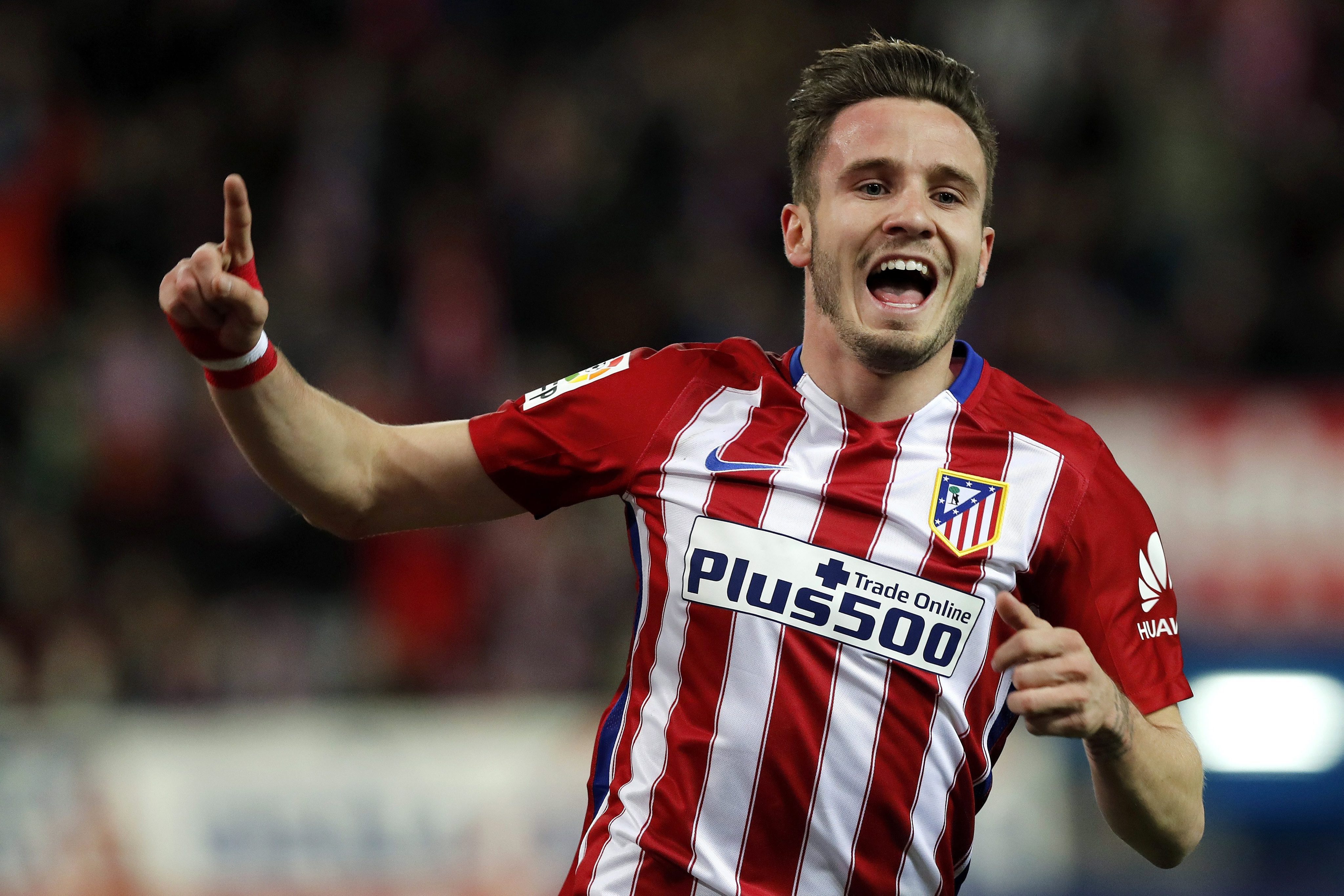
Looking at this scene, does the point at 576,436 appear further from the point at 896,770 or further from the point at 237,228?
the point at 896,770

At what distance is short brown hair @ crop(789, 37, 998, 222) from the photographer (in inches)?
142

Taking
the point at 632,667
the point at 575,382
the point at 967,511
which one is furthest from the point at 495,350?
the point at 967,511

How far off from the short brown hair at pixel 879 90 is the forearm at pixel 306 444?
118cm

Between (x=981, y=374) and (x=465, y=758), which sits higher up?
(x=981, y=374)

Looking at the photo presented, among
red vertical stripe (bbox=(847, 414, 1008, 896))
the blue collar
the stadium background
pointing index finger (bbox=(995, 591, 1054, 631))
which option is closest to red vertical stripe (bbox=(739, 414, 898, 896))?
red vertical stripe (bbox=(847, 414, 1008, 896))

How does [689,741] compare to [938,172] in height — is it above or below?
below

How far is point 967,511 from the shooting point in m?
3.35

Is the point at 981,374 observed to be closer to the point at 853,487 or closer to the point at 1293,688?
the point at 853,487

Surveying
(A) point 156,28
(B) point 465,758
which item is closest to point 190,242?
(A) point 156,28

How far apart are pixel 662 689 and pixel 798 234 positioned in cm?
113

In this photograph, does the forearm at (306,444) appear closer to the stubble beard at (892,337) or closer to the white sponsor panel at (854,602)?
the white sponsor panel at (854,602)

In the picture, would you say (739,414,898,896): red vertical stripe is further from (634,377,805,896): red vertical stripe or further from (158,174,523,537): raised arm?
(158,174,523,537): raised arm

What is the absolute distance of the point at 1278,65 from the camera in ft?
36.1

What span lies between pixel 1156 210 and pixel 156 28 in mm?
7708
